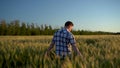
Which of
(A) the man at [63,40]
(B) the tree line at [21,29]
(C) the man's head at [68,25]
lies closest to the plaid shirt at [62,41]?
(A) the man at [63,40]

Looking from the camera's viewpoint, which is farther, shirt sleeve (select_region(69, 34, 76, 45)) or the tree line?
the tree line

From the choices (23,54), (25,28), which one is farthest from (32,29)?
(23,54)

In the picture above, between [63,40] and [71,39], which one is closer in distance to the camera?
[71,39]

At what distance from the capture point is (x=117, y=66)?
4957 millimetres

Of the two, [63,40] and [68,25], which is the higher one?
[68,25]

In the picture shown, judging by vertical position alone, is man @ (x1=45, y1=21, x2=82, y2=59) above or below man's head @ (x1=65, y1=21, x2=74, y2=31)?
below

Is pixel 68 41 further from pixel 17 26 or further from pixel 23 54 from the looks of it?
pixel 17 26

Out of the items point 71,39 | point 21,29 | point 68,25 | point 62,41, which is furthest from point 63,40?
point 21,29

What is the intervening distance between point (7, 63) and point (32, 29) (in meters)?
81.7

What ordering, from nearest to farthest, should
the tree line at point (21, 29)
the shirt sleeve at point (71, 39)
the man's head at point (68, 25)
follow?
1. the man's head at point (68, 25)
2. the shirt sleeve at point (71, 39)
3. the tree line at point (21, 29)

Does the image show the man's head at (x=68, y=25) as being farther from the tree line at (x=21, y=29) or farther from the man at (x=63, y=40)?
the tree line at (x=21, y=29)

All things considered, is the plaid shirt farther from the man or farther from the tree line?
the tree line

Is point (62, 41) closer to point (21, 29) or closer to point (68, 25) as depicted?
point (68, 25)

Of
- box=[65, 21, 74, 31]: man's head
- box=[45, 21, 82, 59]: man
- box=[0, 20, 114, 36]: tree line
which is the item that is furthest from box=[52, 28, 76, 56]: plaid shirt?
box=[0, 20, 114, 36]: tree line
